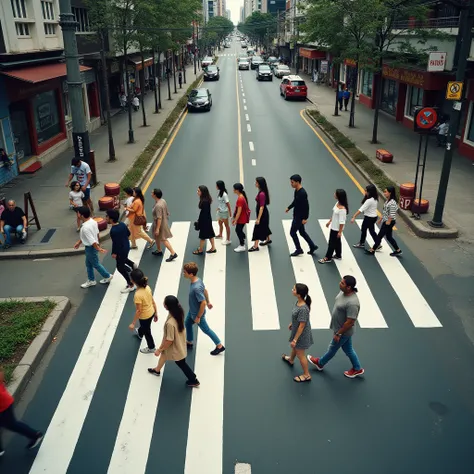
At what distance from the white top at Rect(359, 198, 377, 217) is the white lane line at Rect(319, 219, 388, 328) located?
118 cm

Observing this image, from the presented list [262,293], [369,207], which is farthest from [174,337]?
[369,207]

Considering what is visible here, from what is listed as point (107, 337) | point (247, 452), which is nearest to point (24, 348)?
point (107, 337)

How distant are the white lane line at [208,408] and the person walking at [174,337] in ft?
1.27

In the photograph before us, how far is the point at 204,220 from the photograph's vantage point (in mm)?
11078

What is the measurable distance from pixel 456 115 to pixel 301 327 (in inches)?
317

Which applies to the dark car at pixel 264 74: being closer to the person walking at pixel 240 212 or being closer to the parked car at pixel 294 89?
the parked car at pixel 294 89

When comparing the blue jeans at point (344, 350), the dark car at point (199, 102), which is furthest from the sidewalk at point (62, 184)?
the blue jeans at point (344, 350)

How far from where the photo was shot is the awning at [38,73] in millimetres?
15685

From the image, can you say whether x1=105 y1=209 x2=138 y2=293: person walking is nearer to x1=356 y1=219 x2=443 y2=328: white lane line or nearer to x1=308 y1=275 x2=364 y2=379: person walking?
x1=308 y1=275 x2=364 y2=379: person walking

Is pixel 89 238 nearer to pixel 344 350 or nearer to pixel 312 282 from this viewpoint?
pixel 312 282

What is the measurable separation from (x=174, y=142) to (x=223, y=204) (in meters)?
13.6

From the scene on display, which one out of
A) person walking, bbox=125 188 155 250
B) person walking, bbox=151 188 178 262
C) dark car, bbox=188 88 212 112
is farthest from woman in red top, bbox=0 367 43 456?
dark car, bbox=188 88 212 112

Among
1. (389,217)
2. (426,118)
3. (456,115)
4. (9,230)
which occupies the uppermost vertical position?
(456,115)

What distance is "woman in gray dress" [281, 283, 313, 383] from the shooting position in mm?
6648
